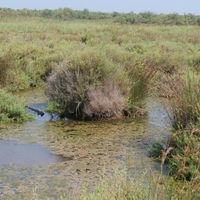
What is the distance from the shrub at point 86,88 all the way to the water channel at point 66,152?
0.28 metres

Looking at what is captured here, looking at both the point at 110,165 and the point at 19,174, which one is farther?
the point at 110,165

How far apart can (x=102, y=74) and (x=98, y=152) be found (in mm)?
2979

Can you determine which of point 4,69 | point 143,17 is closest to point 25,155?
point 4,69

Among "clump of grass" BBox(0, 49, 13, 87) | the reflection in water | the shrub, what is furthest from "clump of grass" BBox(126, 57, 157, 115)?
"clump of grass" BBox(0, 49, 13, 87)

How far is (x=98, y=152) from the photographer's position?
7160 millimetres

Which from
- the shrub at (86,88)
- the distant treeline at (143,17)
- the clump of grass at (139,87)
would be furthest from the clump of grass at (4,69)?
the distant treeline at (143,17)

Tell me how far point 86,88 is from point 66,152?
2555mm

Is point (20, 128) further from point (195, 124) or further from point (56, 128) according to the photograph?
point (195, 124)

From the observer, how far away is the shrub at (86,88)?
9.34m

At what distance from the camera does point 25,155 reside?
6.99m

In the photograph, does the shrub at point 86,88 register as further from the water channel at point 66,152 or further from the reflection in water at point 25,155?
the reflection in water at point 25,155

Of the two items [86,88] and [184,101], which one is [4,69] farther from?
[184,101]

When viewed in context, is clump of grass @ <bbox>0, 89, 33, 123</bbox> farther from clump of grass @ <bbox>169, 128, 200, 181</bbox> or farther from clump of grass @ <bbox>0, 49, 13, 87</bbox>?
clump of grass @ <bbox>169, 128, 200, 181</bbox>

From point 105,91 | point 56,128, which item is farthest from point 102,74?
point 56,128
